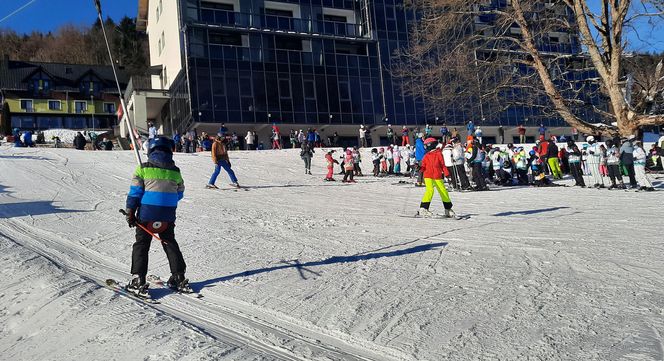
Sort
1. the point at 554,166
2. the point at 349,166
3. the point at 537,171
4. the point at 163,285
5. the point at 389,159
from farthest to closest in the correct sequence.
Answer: the point at 389,159 → the point at 554,166 → the point at 349,166 → the point at 537,171 → the point at 163,285

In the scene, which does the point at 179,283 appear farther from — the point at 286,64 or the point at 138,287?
the point at 286,64

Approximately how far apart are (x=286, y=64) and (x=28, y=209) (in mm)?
32285

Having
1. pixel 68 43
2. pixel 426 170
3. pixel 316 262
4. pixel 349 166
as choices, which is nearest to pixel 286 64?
pixel 349 166

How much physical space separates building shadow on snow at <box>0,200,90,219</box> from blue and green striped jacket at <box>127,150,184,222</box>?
5.74 meters

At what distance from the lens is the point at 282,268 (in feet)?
22.4

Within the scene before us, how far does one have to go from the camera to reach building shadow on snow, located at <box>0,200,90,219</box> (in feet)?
34.5

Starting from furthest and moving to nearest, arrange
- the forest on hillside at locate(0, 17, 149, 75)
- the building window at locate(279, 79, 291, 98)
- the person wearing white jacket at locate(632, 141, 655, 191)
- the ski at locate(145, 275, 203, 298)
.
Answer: the forest on hillside at locate(0, 17, 149, 75)
the building window at locate(279, 79, 291, 98)
the person wearing white jacket at locate(632, 141, 655, 191)
the ski at locate(145, 275, 203, 298)

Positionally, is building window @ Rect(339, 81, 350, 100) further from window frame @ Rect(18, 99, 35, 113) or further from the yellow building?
window frame @ Rect(18, 99, 35, 113)

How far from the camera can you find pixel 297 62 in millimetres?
42250

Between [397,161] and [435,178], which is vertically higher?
[397,161]

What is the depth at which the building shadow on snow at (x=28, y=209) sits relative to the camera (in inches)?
414

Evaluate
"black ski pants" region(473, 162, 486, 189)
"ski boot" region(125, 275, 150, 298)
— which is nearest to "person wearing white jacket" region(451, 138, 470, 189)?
"black ski pants" region(473, 162, 486, 189)

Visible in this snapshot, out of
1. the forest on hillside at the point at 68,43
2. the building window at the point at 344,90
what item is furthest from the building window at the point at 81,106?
the building window at the point at 344,90

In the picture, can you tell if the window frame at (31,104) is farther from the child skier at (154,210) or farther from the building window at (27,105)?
the child skier at (154,210)
